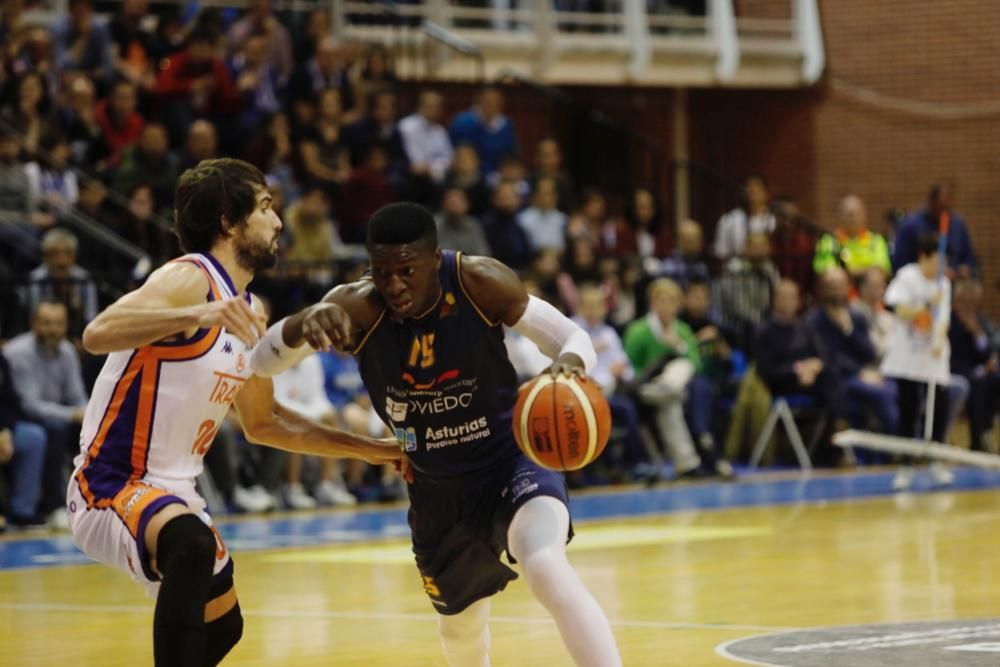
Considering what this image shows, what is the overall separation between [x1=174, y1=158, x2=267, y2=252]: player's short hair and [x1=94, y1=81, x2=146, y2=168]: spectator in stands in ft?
32.6

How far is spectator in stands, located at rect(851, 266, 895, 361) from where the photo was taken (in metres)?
17.6

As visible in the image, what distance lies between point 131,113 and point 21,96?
0.97 metres

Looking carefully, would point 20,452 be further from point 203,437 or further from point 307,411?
point 203,437

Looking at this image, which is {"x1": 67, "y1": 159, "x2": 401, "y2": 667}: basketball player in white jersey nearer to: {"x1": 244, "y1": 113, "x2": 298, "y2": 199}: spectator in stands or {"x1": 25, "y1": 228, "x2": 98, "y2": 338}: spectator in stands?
{"x1": 25, "y1": 228, "x2": 98, "y2": 338}: spectator in stands

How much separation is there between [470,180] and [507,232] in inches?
32.5

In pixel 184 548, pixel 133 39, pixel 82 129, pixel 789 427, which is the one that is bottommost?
pixel 789 427

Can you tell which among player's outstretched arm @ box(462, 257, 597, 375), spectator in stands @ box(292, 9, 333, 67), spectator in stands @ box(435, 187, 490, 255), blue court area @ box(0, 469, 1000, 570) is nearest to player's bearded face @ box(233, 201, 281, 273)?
player's outstretched arm @ box(462, 257, 597, 375)

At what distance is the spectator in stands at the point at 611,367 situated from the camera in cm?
1514

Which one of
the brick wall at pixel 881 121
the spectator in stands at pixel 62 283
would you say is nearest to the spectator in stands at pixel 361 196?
the spectator in stands at pixel 62 283

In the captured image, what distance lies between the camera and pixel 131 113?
50.2 feet

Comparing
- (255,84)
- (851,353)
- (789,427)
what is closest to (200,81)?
(255,84)

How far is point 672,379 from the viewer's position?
15375 mm

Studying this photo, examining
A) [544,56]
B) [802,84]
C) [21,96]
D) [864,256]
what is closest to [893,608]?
[21,96]

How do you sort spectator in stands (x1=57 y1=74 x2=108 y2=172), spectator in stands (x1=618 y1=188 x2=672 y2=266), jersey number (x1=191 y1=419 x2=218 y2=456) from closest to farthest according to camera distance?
jersey number (x1=191 y1=419 x2=218 y2=456) → spectator in stands (x1=57 y1=74 x2=108 y2=172) → spectator in stands (x1=618 y1=188 x2=672 y2=266)
